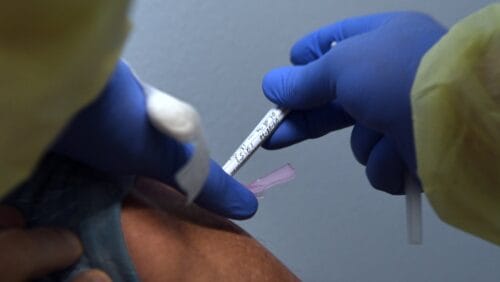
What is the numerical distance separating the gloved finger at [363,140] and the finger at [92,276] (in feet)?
0.70

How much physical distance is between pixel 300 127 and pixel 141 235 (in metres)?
0.17

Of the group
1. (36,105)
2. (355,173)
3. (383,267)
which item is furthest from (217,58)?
(36,105)

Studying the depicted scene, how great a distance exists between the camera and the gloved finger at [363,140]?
19.8 inches

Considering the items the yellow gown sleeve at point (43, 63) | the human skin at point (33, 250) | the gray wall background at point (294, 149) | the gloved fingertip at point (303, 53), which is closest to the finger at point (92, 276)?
the human skin at point (33, 250)

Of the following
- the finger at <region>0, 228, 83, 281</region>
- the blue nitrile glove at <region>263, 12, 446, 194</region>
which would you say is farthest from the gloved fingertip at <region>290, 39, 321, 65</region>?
the finger at <region>0, 228, 83, 281</region>

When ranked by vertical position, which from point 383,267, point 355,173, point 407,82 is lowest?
point 383,267

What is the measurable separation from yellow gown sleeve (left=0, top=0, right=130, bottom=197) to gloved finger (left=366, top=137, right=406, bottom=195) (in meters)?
0.27

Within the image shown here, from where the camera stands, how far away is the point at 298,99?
0.50 m

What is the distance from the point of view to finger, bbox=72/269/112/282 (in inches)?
14.7

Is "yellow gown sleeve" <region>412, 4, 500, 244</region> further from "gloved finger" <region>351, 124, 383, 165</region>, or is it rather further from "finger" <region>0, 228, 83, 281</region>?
"finger" <region>0, 228, 83, 281</region>

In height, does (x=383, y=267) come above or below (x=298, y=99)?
below

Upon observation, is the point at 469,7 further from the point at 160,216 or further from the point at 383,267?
the point at 160,216

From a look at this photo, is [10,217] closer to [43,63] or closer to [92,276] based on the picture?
[92,276]

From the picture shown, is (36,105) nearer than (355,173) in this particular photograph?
Yes
